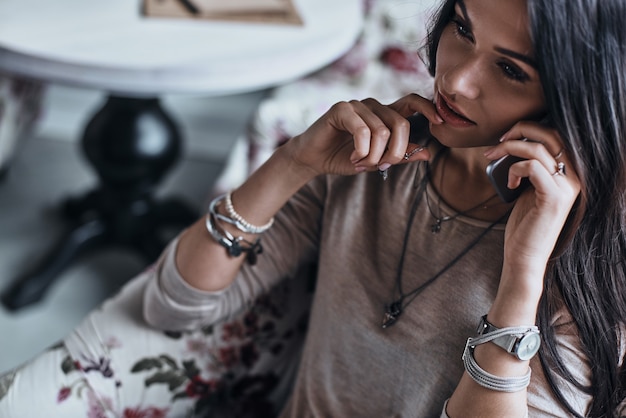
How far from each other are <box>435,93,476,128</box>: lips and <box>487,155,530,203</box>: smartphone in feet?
0.15

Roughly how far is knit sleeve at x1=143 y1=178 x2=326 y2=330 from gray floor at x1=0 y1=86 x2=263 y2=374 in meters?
0.85

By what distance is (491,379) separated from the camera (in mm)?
742

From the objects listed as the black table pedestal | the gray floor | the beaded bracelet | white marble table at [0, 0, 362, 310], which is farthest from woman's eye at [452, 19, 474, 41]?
the gray floor

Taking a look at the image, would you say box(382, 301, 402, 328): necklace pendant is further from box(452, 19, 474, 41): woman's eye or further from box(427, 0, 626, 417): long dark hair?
box(452, 19, 474, 41): woman's eye

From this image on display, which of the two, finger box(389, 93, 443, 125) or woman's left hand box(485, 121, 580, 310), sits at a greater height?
finger box(389, 93, 443, 125)

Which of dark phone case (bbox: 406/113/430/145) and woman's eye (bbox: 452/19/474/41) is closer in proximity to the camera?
woman's eye (bbox: 452/19/474/41)

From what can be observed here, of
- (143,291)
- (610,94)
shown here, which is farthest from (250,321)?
(610,94)

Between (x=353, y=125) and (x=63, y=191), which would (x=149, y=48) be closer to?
(x=353, y=125)

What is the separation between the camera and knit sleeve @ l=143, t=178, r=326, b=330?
36.8 inches

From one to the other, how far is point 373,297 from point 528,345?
0.21m

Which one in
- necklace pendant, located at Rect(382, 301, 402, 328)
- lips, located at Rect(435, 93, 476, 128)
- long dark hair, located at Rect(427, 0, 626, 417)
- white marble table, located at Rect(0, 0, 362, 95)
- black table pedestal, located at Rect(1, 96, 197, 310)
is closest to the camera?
long dark hair, located at Rect(427, 0, 626, 417)

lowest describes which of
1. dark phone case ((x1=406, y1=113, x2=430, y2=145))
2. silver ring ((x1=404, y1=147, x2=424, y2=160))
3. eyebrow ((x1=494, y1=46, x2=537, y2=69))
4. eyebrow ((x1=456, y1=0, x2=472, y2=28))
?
dark phone case ((x1=406, y1=113, x2=430, y2=145))

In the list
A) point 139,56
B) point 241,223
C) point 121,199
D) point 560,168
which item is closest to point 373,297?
point 241,223

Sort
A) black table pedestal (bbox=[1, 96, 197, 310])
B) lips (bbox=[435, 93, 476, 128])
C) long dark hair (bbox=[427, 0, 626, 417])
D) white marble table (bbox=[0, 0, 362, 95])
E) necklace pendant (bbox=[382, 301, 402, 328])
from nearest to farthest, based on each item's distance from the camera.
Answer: long dark hair (bbox=[427, 0, 626, 417]) < lips (bbox=[435, 93, 476, 128]) < necklace pendant (bbox=[382, 301, 402, 328]) < white marble table (bbox=[0, 0, 362, 95]) < black table pedestal (bbox=[1, 96, 197, 310])
